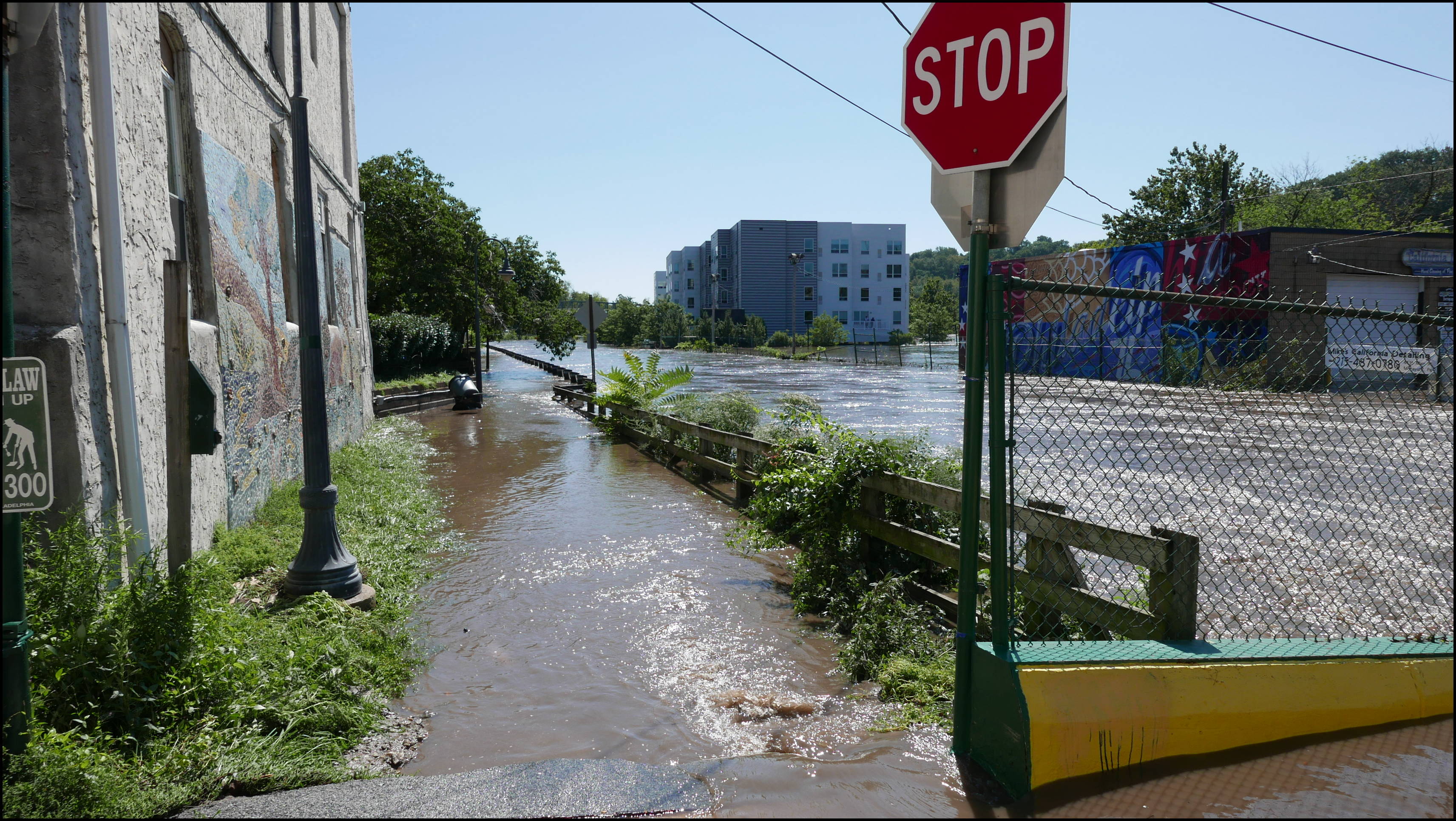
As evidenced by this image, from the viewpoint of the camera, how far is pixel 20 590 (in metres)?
3.14

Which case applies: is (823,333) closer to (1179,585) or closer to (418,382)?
(418,382)

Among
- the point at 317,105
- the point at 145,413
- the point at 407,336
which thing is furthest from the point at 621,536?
the point at 407,336

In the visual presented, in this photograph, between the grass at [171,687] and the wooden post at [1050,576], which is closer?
the grass at [171,687]

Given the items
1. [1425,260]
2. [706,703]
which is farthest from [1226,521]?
[1425,260]

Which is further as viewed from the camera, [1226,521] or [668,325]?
[668,325]

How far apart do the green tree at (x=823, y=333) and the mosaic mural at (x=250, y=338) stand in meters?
66.9

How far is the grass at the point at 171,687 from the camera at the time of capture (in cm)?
315

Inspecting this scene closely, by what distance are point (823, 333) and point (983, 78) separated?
73.4 metres

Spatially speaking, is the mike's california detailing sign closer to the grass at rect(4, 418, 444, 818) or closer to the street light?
the grass at rect(4, 418, 444, 818)

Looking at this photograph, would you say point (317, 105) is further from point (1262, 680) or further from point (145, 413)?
point (1262, 680)

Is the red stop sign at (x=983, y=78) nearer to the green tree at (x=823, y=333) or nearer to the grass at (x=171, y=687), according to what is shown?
the grass at (x=171, y=687)

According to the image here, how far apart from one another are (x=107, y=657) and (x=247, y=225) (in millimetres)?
5722

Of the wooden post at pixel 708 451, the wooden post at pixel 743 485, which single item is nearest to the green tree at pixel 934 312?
the wooden post at pixel 708 451

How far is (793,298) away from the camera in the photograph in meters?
79.1
